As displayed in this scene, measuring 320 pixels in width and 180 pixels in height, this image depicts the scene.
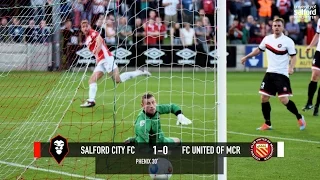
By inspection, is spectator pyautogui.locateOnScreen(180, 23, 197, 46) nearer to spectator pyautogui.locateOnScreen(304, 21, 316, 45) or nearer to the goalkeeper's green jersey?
spectator pyautogui.locateOnScreen(304, 21, 316, 45)

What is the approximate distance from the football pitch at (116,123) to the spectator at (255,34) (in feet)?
23.9

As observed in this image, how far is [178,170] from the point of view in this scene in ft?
34.6

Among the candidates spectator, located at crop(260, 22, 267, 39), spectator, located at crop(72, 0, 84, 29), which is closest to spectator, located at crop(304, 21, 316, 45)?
spectator, located at crop(260, 22, 267, 39)

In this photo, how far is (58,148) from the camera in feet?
33.6

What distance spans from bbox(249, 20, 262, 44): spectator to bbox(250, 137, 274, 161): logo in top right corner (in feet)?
73.7

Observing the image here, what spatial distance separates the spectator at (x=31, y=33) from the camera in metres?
14.9

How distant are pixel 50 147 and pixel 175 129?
4830 millimetres

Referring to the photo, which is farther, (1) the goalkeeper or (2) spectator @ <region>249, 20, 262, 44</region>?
(2) spectator @ <region>249, 20, 262, 44</region>

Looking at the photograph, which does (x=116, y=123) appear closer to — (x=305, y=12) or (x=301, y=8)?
(x=301, y=8)

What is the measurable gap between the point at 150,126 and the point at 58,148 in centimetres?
133

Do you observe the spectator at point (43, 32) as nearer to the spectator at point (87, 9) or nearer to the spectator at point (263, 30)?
the spectator at point (87, 9)

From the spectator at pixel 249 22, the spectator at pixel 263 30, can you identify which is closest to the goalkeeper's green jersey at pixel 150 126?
the spectator at pixel 263 30

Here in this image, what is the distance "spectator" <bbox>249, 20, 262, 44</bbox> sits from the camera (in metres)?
32.4

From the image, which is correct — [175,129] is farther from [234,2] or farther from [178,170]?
[234,2]
